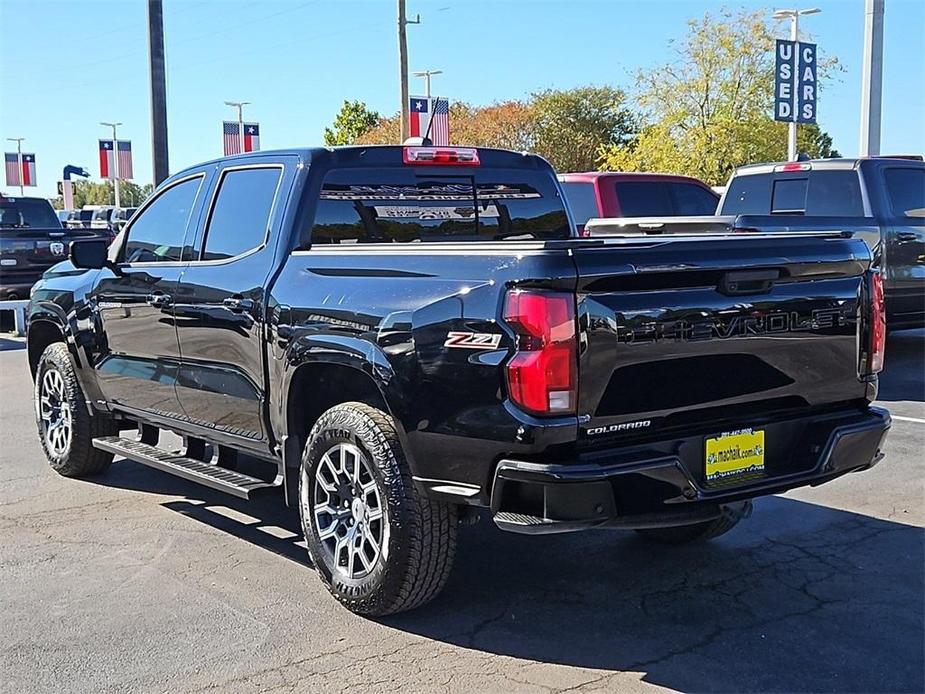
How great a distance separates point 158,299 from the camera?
5.72 meters

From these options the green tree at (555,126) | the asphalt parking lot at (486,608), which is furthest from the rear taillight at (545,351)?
the green tree at (555,126)

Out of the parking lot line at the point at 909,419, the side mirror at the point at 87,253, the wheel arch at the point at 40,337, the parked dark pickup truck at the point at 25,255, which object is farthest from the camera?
the parked dark pickup truck at the point at 25,255

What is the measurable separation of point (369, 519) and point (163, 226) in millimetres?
2581

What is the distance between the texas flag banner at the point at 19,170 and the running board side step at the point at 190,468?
159 feet

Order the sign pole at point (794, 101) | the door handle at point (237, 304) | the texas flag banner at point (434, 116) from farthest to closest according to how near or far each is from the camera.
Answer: the texas flag banner at point (434, 116) → the sign pole at point (794, 101) → the door handle at point (237, 304)

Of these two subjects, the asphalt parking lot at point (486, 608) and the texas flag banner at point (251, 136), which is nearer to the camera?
the asphalt parking lot at point (486, 608)

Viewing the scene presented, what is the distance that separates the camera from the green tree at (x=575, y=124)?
4666cm

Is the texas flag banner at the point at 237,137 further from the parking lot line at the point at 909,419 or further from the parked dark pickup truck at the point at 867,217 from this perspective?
the parking lot line at the point at 909,419

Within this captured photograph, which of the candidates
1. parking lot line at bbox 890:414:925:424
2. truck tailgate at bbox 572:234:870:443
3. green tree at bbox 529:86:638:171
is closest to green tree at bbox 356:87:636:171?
green tree at bbox 529:86:638:171

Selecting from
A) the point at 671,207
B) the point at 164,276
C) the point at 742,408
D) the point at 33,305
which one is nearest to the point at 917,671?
the point at 742,408

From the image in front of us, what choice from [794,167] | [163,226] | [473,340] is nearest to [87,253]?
[163,226]

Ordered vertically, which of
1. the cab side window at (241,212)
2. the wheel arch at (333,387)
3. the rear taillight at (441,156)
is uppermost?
the rear taillight at (441,156)

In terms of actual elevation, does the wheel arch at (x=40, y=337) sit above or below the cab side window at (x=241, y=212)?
below

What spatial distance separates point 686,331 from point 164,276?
10.1ft
